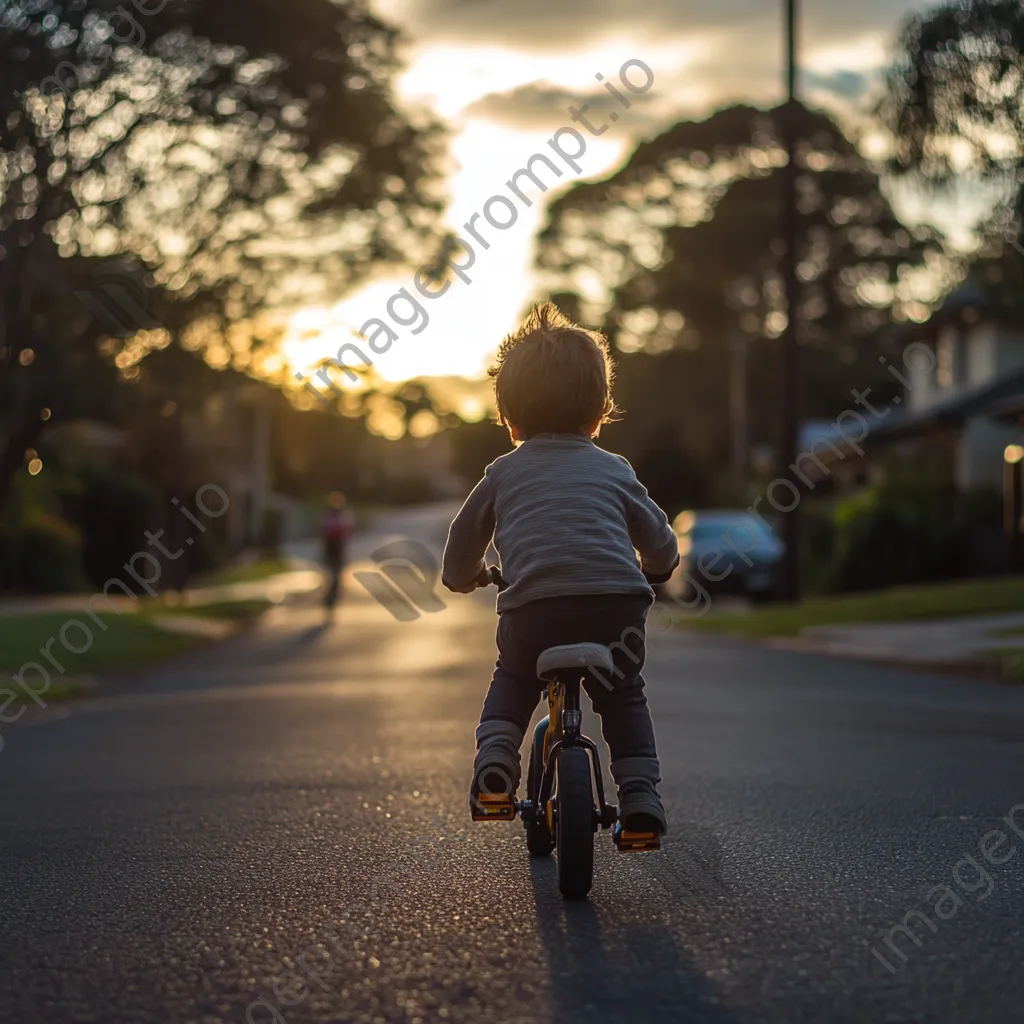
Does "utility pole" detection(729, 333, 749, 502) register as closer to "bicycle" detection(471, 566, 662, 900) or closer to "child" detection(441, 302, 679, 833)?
"child" detection(441, 302, 679, 833)

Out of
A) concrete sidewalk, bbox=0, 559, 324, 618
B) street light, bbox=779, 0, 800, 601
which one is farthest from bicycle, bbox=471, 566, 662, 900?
street light, bbox=779, 0, 800, 601

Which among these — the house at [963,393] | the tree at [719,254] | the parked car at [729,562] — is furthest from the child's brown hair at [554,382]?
the tree at [719,254]

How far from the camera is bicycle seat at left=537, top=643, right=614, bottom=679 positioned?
461 centimetres

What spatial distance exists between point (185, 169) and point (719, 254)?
28.9 metres

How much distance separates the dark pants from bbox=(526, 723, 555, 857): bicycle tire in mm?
202

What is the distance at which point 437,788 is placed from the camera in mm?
7242

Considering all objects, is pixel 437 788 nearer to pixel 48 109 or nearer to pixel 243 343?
pixel 48 109

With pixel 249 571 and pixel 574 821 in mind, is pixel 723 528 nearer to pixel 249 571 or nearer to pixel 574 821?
pixel 249 571

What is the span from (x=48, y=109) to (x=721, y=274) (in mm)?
32028

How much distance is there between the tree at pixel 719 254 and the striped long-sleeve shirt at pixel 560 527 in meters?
38.6

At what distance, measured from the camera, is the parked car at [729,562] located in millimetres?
28625

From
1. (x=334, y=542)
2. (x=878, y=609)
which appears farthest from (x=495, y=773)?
(x=334, y=542)

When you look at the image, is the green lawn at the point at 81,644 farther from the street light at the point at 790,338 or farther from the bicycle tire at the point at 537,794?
the bicycle tire at the point at 537,794

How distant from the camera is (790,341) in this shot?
2373 centimetres
